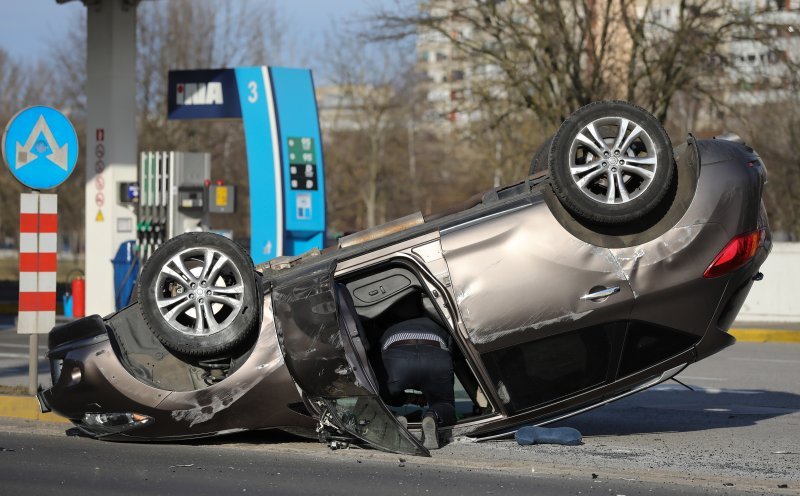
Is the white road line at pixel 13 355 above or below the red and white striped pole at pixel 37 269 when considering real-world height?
below

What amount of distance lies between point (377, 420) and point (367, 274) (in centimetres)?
93

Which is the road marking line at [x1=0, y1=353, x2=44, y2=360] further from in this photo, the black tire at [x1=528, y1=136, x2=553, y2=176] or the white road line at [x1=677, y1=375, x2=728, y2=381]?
the black tire at [x1=528, y1=136, x2=553, y2=176]

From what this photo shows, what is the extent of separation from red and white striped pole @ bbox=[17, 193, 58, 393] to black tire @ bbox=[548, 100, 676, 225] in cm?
420

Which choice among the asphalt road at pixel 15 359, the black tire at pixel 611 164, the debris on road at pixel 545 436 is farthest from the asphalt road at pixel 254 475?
the asphalt road at pixel 15 359

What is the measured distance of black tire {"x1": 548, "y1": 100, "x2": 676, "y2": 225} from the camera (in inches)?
243

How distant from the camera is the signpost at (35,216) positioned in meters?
8.28

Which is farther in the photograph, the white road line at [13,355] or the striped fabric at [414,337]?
the white road line at [13,355]

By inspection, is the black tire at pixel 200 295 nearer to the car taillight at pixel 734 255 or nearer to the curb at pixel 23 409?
the curb at pixel 23 409

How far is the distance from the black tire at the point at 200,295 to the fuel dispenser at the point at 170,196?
1154 centimetres

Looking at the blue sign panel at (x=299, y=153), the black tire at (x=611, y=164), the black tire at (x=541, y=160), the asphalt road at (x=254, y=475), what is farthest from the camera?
the blue sign panel at (x=299, y=153)

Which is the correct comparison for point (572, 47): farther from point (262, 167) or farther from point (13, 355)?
point (13, 355)

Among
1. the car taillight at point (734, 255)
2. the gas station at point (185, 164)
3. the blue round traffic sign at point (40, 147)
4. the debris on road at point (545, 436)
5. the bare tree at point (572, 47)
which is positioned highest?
the bare tree at point (572, 47)

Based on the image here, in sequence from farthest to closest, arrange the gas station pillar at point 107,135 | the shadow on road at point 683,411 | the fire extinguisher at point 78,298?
the fire extinguisher at point 78,298 → the gas station pillar at point 107,135 → the shadow on road at point 683,411

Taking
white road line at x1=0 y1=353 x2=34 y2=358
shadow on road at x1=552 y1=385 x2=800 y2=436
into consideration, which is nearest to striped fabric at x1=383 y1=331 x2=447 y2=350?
shadow on road at x1=552 y1=385 x2=800 y2=436
